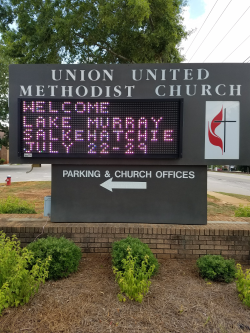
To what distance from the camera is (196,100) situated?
415 cm

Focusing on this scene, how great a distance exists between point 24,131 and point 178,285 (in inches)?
133

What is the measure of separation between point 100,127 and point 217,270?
2.78 meters

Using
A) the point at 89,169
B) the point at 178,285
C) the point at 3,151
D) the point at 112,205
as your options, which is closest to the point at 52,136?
the point at 89,169

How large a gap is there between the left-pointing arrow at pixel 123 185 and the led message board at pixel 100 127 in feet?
1.89

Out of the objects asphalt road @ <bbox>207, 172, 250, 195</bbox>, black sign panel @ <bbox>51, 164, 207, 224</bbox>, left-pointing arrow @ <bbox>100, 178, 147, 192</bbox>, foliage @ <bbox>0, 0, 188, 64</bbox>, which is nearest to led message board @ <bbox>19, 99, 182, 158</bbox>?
black sign panel @ <bbox>51, 164, 207, 224</bbox>

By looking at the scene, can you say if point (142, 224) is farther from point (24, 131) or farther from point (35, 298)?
point (24, 131)

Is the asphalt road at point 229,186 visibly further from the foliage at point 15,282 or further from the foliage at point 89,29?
the foliage at point 15,282

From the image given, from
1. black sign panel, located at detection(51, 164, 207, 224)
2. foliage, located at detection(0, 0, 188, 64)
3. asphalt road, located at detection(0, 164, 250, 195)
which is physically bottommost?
asphalt road, located at detection(0, 164, 250, 195)

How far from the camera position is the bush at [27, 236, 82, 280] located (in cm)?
317

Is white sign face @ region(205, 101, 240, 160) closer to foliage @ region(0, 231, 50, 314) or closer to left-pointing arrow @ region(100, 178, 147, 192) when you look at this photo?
left-pointing arrow @ region(100, 178, 147, 192)

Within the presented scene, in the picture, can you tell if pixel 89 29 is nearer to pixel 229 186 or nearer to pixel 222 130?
pixel 222 130

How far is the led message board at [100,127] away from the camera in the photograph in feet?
13.0

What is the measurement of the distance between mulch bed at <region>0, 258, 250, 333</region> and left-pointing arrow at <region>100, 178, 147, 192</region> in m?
1.54

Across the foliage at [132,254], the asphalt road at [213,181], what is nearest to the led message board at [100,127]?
the foliage at [132,254]
